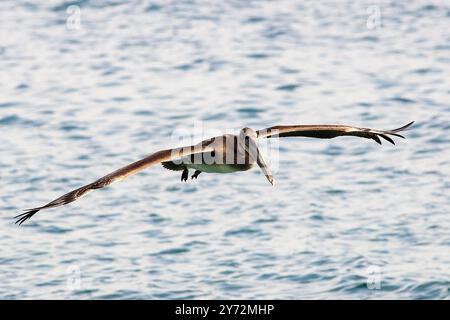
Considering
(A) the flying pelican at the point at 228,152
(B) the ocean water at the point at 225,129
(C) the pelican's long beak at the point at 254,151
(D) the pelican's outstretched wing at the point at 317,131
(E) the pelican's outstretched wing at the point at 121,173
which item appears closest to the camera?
(E) the pelican's outstretched wing at the point at 121,173

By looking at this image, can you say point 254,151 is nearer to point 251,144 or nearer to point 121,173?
point 251,144

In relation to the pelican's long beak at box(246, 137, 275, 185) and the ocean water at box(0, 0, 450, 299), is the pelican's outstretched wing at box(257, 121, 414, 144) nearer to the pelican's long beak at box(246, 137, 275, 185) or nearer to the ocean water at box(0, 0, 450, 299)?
the pelican's long beak at box(246, 137, 275, 185)

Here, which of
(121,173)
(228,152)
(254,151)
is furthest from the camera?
(228,152)

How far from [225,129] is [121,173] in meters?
15.0

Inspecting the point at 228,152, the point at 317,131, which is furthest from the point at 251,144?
the point at 317,131

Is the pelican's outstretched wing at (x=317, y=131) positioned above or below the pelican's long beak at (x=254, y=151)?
above

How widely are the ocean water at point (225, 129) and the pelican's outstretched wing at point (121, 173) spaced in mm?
7758

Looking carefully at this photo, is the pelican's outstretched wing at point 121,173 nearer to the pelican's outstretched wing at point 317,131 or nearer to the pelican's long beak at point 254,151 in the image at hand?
the pelican's long beak at point 254,151

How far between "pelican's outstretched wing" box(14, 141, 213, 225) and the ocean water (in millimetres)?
7758

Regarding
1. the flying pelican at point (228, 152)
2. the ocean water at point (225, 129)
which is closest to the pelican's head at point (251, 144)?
the flying pelican at point (228, 152)

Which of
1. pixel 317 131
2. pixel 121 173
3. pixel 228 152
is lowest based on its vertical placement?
pixel 121 173

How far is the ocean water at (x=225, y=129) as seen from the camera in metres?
21.5

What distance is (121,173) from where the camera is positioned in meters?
12.3

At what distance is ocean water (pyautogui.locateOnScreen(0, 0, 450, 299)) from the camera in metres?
21.5
